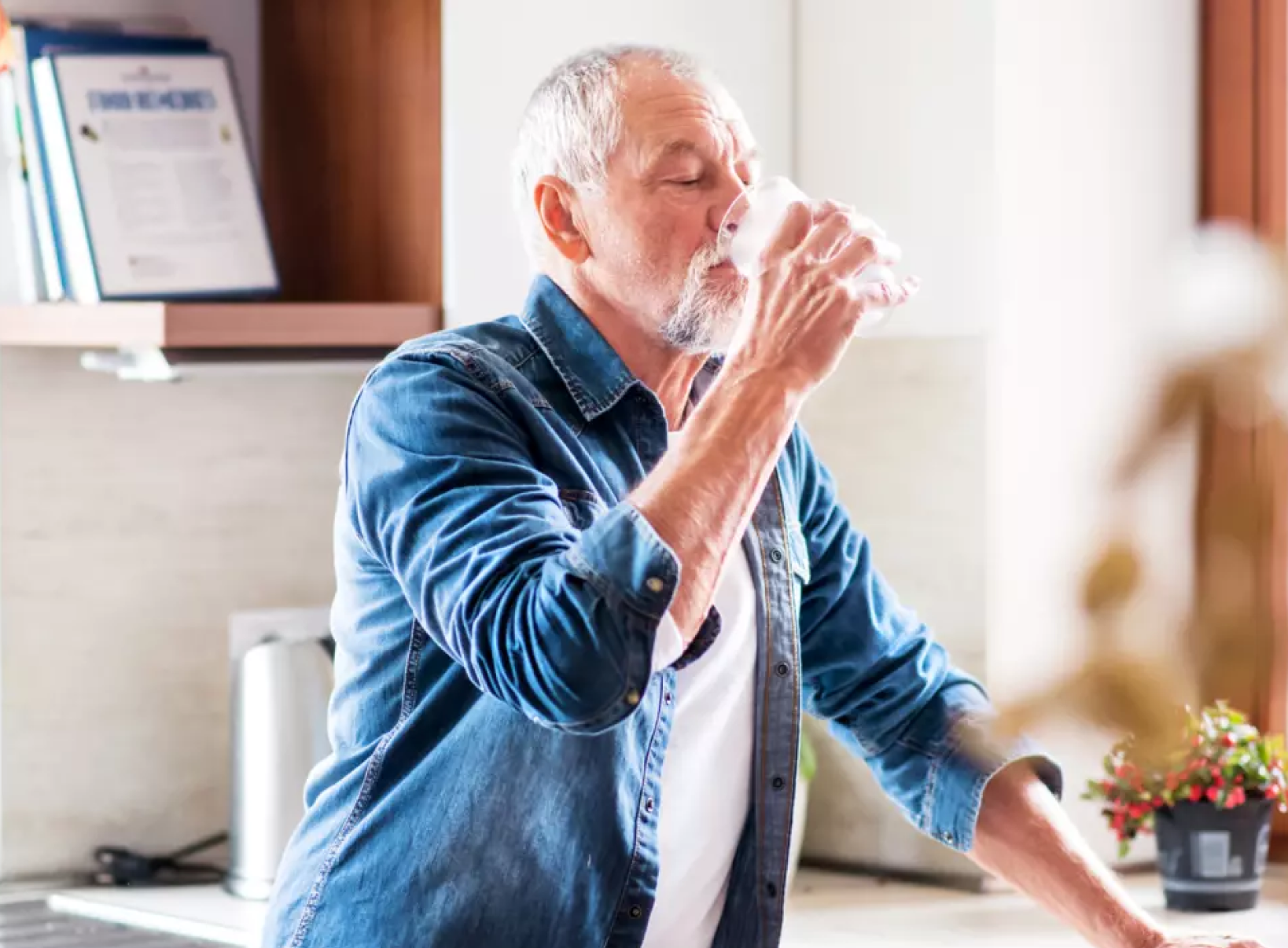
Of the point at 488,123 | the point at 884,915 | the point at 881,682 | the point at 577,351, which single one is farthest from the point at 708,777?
the point at 488,123

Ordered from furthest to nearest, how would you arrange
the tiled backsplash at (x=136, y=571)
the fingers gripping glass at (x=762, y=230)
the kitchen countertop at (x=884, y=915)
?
the tiled backsplash at (x=136, y=571) < the kitchen countertop at (x=884, y=915) < the fingers gripping glass at (x=762, y=230)

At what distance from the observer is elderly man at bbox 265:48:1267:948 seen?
841 mm

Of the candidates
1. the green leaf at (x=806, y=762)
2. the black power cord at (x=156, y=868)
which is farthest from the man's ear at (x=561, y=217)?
the black power cord at (x=156, y=868)

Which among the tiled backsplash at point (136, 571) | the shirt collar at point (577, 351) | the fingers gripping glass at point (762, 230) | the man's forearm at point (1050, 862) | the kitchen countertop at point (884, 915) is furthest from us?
the tiled backsplash at point (136, 571)

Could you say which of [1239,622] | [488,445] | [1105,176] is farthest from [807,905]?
[1239,622]

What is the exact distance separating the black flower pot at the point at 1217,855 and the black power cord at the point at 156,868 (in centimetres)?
104

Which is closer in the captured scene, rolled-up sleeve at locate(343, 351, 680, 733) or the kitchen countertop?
rolled-up sleeve at locate(343, 351, 680, 733)

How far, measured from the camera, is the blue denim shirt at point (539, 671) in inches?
33.4

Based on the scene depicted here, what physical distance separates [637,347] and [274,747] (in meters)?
0.95

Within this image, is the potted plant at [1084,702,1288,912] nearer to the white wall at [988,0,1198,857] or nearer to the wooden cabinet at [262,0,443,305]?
the wooden cabinet at [262,0,443,305]

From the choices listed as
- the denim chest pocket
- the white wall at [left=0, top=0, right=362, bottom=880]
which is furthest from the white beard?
the white wall at [left=0, top=0, right=362, bottom=880]

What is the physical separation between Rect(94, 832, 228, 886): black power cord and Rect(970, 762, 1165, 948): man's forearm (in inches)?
46.4

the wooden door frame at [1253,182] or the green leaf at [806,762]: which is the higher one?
the wooden door frame at [1253,182]

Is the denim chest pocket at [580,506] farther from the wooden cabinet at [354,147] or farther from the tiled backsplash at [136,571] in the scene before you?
the tiled backsplash at [136,571]
